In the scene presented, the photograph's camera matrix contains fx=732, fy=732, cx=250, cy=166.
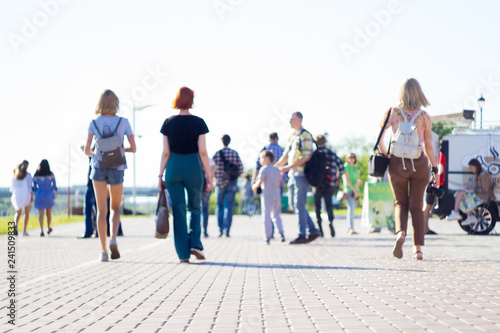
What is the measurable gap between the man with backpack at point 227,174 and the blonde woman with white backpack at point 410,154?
6.75 meters

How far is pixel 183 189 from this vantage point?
9.07 m

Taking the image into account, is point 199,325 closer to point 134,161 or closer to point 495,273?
point 495,273

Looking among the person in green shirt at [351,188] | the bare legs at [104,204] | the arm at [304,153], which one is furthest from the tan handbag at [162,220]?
the person in green shirt at [351,188]

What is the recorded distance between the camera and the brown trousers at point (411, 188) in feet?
29.1

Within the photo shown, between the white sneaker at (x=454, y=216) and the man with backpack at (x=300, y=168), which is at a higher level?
the man with backpack at (x=300, y=168)

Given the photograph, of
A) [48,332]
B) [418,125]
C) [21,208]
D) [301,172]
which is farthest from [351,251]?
[21,208]

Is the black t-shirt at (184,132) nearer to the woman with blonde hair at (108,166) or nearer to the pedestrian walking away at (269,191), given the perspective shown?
the woman with blonde hair at (108,166)

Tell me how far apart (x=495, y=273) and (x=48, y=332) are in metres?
4.80

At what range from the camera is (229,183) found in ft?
51.2

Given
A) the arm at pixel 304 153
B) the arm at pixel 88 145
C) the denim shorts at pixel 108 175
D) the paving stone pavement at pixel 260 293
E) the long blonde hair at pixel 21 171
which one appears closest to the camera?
the paving stone pavement at pixel 260 293

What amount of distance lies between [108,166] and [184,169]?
0.95m

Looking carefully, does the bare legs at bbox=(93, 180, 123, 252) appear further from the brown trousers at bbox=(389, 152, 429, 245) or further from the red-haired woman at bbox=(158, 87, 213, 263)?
the brown trousers at bbox=(389, 152, 429, 245)

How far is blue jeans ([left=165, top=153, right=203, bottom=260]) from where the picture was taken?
8977 millimetres

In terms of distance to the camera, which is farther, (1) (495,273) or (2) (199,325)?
(1) (495,273)
